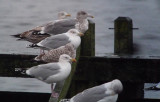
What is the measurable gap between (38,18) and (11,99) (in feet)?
57.5

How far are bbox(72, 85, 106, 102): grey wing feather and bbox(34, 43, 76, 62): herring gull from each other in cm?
127

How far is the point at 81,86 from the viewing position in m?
9.28

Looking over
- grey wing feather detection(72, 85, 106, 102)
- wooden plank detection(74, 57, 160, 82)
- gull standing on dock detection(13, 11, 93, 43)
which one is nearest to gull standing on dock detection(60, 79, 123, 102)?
grey wing feather detection(72, 85, 106, 102)

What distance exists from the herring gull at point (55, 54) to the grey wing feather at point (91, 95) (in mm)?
1267

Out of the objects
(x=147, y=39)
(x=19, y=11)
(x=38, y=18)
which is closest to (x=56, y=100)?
(x=147, y=39)

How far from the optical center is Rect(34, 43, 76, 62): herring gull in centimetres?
844

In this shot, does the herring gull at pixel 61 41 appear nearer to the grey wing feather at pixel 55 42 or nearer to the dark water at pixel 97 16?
the grey wing feather at pixel 55 42

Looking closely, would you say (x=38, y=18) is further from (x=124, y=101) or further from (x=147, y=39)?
(x=124, y=101)


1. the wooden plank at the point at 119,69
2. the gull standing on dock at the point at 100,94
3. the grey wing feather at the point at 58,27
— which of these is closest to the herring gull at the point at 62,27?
the grey wing feather at the point at 58,27

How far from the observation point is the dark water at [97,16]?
70.1 feet

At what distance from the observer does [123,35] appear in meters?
10.5

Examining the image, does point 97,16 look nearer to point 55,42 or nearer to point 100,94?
point 55,42

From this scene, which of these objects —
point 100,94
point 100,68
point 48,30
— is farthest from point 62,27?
point 100,94

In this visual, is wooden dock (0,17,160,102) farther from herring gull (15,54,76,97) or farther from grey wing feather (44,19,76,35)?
grey wing feather (44,19,76,35)
